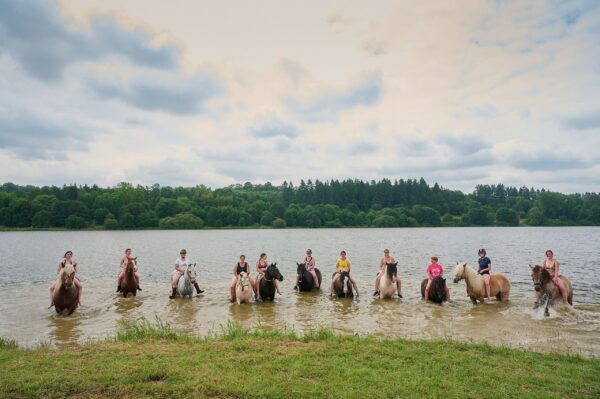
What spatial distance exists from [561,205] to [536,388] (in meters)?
158

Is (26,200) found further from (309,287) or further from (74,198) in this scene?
(309,287)

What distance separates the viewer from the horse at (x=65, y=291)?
14047 mm

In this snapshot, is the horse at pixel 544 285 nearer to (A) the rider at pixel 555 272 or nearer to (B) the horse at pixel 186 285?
(A) the rider at pixel 555 272

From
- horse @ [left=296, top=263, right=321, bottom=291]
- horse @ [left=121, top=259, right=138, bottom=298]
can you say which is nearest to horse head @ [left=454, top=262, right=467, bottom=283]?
horse @ [left=296, top=263, right=321, bottom=291]

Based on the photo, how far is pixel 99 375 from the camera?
6660 millimetres

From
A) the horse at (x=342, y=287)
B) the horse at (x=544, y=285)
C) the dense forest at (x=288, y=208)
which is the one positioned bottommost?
the horse at (x=342, y=287)

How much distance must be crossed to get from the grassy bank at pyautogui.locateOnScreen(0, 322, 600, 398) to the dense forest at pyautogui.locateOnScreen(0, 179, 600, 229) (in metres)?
112

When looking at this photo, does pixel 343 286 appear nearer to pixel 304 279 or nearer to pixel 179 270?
pixel 304 279

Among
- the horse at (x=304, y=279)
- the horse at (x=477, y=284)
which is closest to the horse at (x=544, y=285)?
the horse at (x=477, y=284)

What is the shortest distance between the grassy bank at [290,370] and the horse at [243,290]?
23.1 ft

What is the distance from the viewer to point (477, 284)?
53.0ft

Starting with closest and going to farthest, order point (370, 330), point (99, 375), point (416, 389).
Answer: point (416, 389) < point (99, 375) < point (370, 330)

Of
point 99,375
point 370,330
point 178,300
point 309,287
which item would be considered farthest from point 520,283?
point 99,375

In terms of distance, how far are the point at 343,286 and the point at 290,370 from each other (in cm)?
1096
